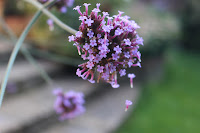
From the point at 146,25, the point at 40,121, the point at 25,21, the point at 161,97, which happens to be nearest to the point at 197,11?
the point at 146,25

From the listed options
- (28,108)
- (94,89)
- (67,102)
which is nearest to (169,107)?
(94,89)

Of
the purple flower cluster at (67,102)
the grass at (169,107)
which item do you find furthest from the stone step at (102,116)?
the purple flower cluster at (67,102)

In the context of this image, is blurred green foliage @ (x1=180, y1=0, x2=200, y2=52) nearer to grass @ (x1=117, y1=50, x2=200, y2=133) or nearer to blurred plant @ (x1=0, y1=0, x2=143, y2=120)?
grass @ (x1=117, y1=50, x2=200, y2=133)

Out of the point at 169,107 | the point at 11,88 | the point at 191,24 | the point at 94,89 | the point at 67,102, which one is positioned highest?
the point at 191,24

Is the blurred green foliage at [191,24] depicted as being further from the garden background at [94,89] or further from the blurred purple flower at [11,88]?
the blurred purple flower at [11,88]

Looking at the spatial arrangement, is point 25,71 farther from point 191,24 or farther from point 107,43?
point 191,24

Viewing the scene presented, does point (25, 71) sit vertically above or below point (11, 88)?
above

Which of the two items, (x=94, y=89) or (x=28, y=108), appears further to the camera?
(x=94, y=89)

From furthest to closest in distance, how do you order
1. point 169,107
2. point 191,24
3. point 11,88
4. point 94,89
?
point 191,24 < point 169,107 < point 94,89 < point 11,88
